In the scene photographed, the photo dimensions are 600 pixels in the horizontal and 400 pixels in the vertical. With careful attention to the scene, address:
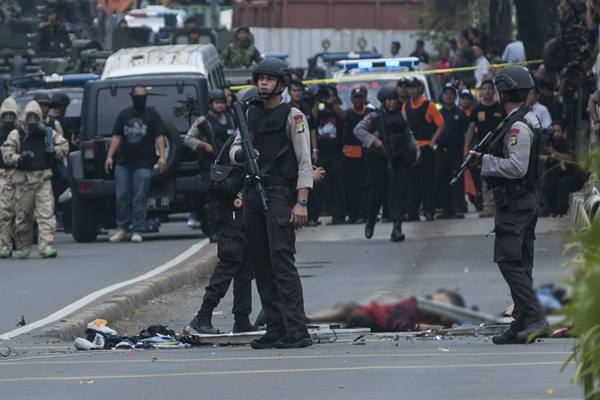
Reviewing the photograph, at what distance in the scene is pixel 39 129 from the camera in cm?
2016

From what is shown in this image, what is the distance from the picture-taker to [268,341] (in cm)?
1158

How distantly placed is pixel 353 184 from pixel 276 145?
13.7m

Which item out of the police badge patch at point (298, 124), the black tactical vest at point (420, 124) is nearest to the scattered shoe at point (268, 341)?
the police badge patch at point (298, 124)

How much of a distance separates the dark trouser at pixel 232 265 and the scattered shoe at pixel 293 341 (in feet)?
3.43

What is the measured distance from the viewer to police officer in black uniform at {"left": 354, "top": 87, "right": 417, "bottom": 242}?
21.2 meters

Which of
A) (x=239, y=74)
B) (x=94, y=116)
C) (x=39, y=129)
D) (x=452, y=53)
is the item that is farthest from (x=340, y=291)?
(x=452, y=53)

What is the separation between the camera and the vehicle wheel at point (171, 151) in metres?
22.9

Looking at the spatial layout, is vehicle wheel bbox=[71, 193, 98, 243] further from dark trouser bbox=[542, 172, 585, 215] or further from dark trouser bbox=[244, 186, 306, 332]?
dark trouser bbox=[244, 186, 306, 332]

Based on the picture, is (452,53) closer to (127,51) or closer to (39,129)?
(127,51)

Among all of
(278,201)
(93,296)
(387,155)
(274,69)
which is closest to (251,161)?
(278,201)

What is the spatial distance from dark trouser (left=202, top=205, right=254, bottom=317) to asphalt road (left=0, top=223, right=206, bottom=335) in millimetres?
1647

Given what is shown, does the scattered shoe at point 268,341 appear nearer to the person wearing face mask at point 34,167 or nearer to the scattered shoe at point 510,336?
the scattered shoe at point 510,336

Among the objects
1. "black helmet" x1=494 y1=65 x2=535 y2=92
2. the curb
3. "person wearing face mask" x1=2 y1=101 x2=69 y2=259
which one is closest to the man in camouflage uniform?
"person wearing face mask" x1=2 y1=101 x2=69 y2=259

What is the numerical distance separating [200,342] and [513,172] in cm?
234
